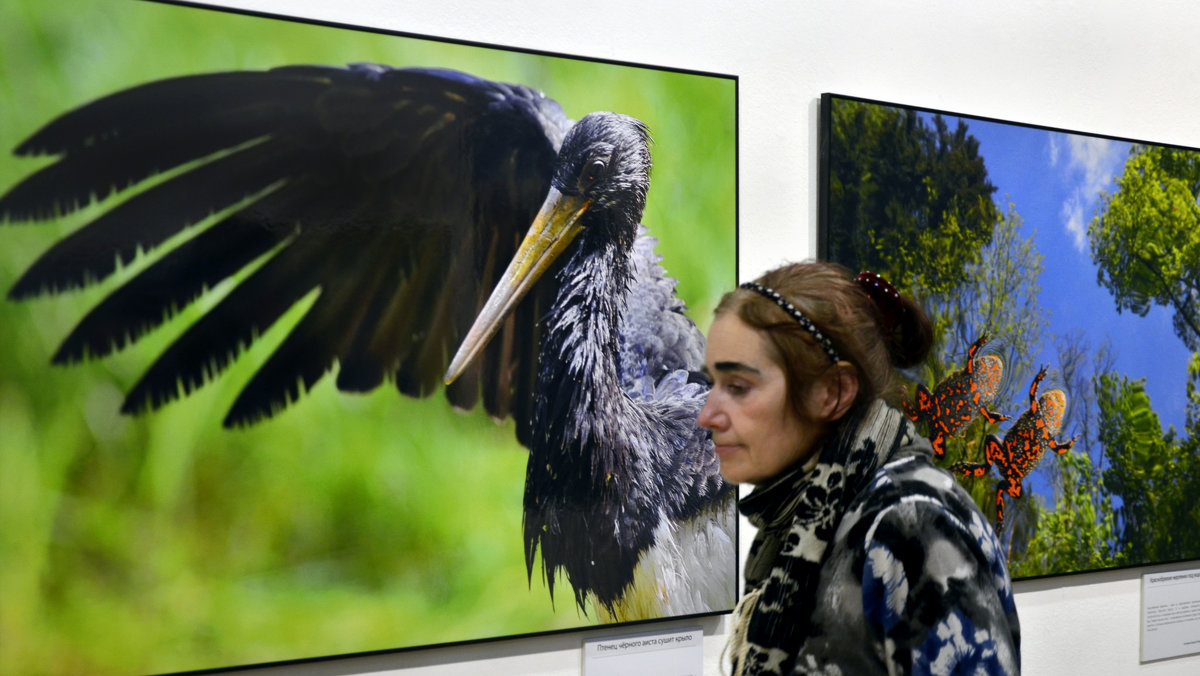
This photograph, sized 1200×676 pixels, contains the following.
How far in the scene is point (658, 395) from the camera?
1.96m

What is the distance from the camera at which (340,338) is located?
170 centimetres

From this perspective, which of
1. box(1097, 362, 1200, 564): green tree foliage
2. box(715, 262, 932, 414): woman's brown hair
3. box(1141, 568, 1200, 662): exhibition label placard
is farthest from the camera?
box(1141, 568, 1200, 662): exhibition label placard

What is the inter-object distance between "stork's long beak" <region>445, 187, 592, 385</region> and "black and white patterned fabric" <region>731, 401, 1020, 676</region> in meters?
0.68

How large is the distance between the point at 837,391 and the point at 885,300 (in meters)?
0.13

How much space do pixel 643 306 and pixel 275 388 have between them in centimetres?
67

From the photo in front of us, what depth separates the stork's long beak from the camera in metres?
1.80

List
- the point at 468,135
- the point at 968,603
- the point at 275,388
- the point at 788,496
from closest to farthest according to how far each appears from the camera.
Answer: the point at 968,603 < the point at 788,496 < the point at 275,388 < the point at 468,135

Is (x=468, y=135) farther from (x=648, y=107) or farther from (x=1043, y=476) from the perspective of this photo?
(x=1043, y=476)

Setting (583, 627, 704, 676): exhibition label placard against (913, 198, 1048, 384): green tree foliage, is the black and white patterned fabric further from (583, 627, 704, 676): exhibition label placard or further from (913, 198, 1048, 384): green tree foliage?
(913, 198, 1048, 384): green tree foliage

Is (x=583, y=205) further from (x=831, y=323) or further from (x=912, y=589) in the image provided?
(x=912, y=589)

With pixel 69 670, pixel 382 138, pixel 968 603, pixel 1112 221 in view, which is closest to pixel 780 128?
pixel 382 138

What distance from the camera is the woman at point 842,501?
3.34 ft

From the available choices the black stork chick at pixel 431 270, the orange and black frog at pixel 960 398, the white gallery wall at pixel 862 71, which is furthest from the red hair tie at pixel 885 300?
the orange and black frog at pixel 960 398

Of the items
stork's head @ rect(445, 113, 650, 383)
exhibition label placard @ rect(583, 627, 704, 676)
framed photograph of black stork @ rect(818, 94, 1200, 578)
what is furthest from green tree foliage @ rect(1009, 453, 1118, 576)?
stork's head @ rect(445, 113, 650, 383)
